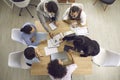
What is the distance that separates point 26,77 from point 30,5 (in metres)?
1.91

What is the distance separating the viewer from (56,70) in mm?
3262

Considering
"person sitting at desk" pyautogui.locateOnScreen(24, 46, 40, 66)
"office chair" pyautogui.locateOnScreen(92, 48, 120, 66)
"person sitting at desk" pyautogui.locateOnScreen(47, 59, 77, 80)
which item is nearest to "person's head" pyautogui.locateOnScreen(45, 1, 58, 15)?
"person sitting at desk" pyautogui.locateOnScreen(24, 46, 40, 66)

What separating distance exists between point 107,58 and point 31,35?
1529 mm

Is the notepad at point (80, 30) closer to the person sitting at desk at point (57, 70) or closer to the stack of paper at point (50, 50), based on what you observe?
the stack of paper at point (50, 50)

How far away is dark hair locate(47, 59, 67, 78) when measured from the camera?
3266 millimetres

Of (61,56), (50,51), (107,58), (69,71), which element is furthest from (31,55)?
(107,58)

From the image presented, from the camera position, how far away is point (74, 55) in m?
3.71

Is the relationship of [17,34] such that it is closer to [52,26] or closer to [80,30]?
[52,26]

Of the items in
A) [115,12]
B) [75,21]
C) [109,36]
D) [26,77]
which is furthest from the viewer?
[115,12]

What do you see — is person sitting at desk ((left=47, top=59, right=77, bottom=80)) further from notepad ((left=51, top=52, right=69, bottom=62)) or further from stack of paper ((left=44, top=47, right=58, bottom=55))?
stack of paper ((left=44, top=47, right=58, bottom=55))

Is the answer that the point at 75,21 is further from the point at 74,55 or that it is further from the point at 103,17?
the point at 103,17

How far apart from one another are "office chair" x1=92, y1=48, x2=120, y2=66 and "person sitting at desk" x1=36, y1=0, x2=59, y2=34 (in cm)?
Result: 111

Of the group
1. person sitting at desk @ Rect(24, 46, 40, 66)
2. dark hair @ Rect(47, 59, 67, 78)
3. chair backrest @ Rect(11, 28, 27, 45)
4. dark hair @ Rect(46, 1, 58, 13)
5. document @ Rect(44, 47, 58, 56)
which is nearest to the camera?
dark hair @ Rect(47, 59, 67, 78)

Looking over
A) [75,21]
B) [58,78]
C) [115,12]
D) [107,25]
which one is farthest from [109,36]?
[58,78]
